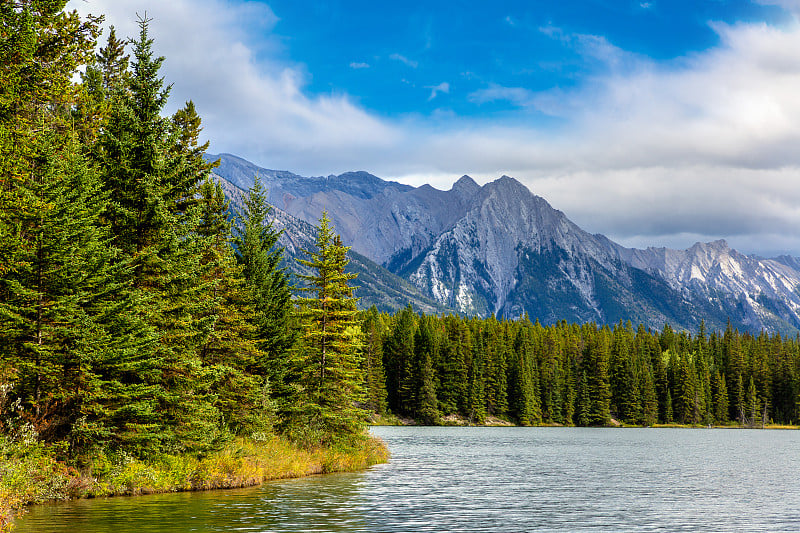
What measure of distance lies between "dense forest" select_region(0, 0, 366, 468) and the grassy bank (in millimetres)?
763

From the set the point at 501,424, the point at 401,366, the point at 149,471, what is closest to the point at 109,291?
the point at 149,471

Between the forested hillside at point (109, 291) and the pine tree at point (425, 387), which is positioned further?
the pine tree at point (425, 387)

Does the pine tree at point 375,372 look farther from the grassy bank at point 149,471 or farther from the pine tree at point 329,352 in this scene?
the grassy bank at point 149,471

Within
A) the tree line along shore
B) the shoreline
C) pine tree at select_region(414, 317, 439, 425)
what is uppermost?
the tree line along shore

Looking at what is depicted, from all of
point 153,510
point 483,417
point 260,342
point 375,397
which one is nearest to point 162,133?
point 260,342

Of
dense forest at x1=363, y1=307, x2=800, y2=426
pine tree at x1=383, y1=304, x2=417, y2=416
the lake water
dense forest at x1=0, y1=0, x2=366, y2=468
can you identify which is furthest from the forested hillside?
pine tree at x1=383, y1=304, x2=417, y2=416

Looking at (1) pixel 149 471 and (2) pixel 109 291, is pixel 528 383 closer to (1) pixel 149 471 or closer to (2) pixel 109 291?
(1) pixel 149 471

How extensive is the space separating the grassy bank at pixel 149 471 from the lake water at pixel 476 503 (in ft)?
2.89

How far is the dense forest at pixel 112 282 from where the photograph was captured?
29141 mm

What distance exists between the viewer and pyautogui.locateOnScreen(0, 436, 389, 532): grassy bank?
90.1 feet

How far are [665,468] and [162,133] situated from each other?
53040 millimetres

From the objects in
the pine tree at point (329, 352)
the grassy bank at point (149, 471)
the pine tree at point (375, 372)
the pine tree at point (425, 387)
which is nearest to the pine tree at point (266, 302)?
the pine tree at point (329, 352)

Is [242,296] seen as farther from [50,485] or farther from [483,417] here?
[483,417]

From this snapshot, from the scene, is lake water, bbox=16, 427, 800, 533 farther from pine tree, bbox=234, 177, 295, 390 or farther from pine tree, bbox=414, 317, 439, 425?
pine tree, bbox=414, 317, 439, 425
